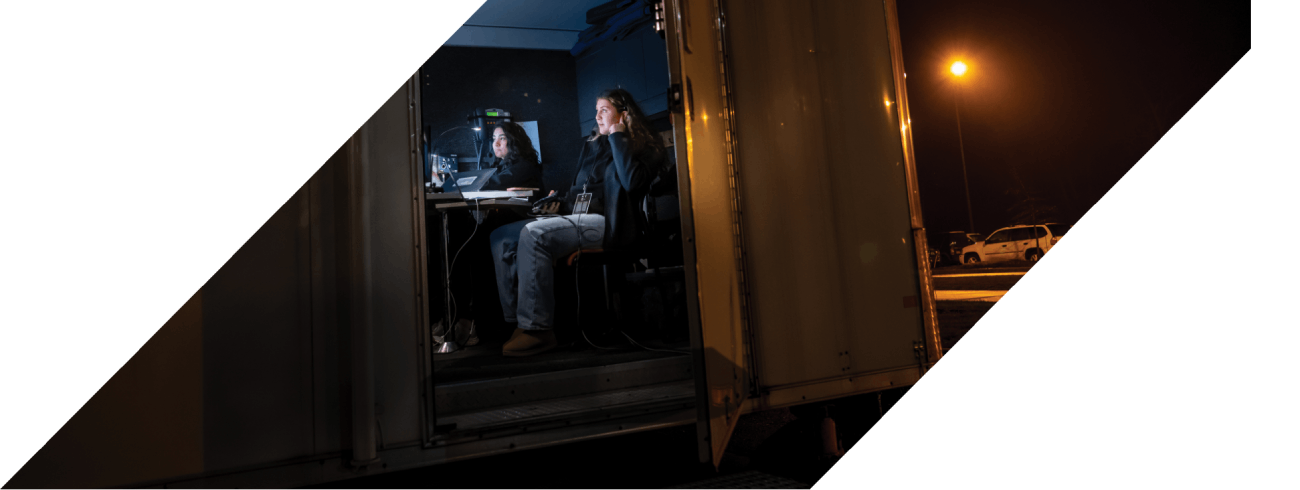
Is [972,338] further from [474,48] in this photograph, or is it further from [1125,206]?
[474,48]

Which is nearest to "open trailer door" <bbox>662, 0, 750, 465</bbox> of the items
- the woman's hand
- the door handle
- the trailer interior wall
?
the door handle

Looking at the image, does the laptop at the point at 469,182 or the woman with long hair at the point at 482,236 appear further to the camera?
the laptop at the point at 469,182

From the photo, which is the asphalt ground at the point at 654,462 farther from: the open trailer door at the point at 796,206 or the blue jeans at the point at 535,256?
the blue jeans at the point at 535,256

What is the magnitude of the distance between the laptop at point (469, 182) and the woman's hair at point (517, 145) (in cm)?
19

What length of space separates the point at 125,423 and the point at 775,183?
2.42m

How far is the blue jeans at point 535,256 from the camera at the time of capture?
135 inches

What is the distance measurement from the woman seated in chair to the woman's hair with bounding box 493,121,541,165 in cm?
50

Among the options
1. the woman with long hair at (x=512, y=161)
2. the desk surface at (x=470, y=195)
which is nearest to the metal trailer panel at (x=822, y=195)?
the desk surface at (x=470, y=195)

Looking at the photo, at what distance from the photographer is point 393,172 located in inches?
84.4

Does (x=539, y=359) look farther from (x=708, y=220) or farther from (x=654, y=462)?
(x=708, y=220)

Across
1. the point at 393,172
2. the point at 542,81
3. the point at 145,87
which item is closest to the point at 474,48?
the point at 542,81

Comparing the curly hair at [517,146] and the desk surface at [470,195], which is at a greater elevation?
the curly hair at [517,146]

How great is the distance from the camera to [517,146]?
14.8 ft

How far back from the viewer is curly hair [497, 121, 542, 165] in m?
4.43
